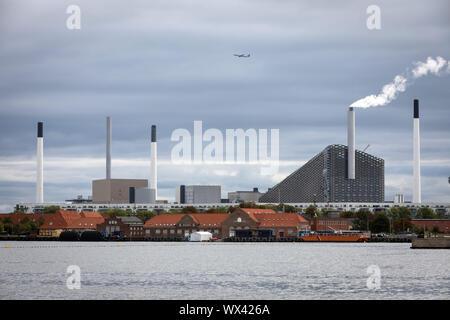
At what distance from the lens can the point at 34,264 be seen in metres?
92.1

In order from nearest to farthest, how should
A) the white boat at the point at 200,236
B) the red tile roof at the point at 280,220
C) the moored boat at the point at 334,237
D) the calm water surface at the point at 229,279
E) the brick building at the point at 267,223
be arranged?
the calm water surface at the point at 229,279 < the moored boat at the point at 334,237 < the brick building at the point at 267,223 < the red tile roof at the point at 280,220 < the white boat at the point at 200,236

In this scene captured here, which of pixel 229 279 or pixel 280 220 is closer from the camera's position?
pixel 229 279

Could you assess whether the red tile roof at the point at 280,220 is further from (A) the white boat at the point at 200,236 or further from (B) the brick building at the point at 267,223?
(A) the white boat at the point at 200,236

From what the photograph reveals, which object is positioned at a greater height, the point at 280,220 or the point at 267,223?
the point at 280,220

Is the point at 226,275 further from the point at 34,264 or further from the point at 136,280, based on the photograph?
the point at 34,264

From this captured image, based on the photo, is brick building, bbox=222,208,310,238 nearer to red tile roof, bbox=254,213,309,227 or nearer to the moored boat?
red tile roof, bbox=254,213,309,227

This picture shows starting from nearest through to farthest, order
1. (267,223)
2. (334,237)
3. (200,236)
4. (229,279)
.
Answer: (229,279) → (334,237) → (267,223) → (200,236)

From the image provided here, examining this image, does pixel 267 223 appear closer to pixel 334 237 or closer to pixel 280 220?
pixel 280 220

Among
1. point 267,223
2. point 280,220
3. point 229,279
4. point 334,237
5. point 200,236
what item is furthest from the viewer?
point 200,236

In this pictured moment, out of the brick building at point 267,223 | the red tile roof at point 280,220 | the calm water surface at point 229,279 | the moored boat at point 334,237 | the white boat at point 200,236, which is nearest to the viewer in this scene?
the calm water surface at point 229,279

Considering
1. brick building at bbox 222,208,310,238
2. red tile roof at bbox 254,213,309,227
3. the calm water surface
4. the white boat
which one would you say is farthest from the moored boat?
the calm water surface

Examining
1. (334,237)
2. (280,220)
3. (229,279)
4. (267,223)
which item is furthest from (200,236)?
(229,279)

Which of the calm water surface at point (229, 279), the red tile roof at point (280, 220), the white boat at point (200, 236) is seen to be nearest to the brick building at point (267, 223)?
the red tile roof at point (280, 220)
